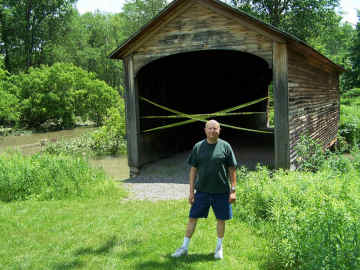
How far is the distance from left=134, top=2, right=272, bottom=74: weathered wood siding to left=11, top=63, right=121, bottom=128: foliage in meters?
21.0

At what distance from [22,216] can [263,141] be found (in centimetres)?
1083

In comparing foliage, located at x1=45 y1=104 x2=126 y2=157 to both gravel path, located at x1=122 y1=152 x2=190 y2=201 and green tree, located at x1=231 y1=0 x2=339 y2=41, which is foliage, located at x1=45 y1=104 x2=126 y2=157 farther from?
green tree, located at x1=231 y1=0 x2=339 y2=41

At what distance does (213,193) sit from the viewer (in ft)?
14.3

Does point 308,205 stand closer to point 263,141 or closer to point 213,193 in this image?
point 213,193

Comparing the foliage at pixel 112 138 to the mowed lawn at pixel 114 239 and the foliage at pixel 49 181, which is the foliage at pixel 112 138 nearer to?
the foliage at pixel 49 181

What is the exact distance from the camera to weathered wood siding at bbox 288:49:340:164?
359 inches

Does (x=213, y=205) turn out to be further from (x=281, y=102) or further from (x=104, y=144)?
(x=104, y=144)

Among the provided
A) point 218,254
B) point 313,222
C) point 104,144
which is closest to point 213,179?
point 218,254

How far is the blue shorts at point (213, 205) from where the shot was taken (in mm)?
4363

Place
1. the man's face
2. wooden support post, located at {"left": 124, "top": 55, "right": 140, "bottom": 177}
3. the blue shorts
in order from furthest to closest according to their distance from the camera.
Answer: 1. wooden support post, located at {"left": 124, "top": 55, "right": 140, "bottom": 177}
2. the blue shorts
3. the man's face

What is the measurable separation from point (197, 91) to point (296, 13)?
2070 cm

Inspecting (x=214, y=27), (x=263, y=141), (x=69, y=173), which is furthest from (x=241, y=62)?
(x=69, y=173)

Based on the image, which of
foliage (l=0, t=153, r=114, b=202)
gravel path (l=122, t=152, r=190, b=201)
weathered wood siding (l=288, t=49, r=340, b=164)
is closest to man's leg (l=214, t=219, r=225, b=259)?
gravel path (l=122, t=152, r=190, b=201)

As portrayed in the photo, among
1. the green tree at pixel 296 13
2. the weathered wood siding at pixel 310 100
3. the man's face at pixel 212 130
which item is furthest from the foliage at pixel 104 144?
the green tree at pixel 296 13
